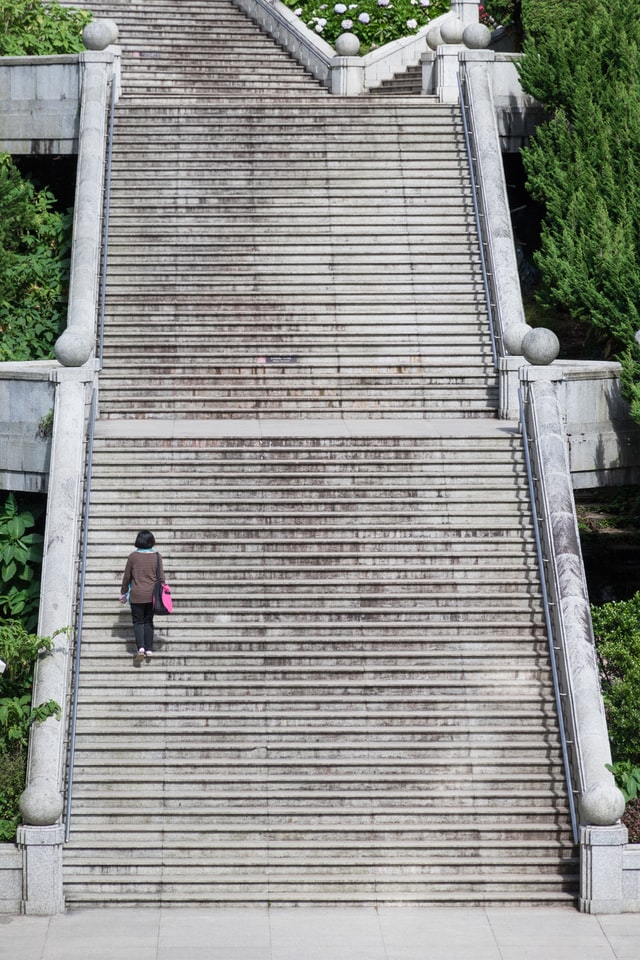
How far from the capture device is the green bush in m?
15.9

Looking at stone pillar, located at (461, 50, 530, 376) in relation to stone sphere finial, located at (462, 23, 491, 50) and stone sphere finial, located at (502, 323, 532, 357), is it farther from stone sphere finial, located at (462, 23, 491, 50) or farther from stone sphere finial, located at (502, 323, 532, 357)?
stone sphere finial, located at (462, 23, 491, 50)

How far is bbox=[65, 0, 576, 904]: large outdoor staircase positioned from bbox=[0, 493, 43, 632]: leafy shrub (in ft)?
4.74

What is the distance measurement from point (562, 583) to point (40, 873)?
6139mm

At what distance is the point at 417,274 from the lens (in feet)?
71.6

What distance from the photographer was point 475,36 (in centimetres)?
2411

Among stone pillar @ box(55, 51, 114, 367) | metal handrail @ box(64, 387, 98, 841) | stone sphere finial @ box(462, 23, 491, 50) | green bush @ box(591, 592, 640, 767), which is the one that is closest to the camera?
metal handrail @ box(64, 387, 98, 841)

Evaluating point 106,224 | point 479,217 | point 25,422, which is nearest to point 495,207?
point 479,217

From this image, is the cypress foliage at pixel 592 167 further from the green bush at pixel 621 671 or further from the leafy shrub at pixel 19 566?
the leafy shrub at pixel 19 566

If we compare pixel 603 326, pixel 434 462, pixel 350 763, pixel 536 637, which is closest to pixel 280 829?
pixel 350 763

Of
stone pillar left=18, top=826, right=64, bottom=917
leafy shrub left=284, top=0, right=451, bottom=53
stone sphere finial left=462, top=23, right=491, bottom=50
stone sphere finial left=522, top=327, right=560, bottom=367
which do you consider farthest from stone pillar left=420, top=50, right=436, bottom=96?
stone pillar left=18, top=826, right=64, bottom=917

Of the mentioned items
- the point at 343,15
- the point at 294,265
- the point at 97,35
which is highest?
the point at 343,15

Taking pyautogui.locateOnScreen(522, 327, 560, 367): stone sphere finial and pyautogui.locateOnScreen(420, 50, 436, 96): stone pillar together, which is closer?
pyautogui.locateOnScreen(522, 327, 560, 367): stone sphere finial

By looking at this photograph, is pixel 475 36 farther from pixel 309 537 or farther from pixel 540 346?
pixel 309 537

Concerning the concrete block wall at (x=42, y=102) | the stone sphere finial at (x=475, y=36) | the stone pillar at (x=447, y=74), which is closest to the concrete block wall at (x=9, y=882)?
the concrete block wall at (x=42, y=102)
